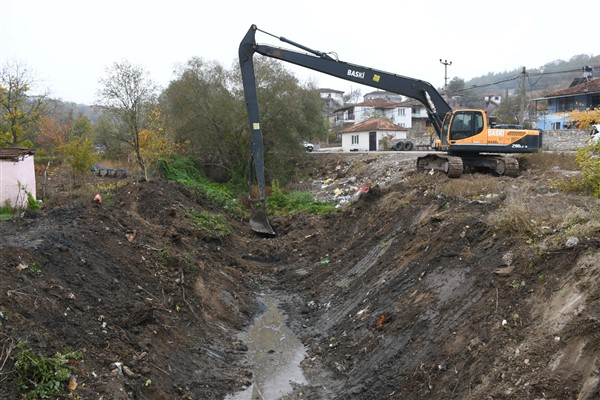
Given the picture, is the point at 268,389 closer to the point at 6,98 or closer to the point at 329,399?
Answer: the point at 329,399

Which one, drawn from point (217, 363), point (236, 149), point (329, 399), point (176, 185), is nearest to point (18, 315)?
point (217, 363)

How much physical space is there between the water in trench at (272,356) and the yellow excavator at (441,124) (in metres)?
7.14

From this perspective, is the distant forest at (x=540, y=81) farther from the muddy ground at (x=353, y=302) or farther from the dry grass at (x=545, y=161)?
the muddy ground at (x=353, y=302)

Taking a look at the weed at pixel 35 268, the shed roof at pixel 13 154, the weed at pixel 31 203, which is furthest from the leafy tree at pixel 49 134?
the weed at pixel 35 268

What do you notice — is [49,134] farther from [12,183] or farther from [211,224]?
[211,224]

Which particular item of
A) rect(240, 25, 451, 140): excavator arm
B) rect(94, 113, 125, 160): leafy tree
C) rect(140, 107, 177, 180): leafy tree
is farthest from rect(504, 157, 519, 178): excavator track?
rect(94, 113, 125, 160): leafy tree

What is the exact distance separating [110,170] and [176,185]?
527 inches

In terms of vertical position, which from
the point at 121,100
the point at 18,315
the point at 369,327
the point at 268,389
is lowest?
the point at 268,389

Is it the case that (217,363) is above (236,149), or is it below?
below

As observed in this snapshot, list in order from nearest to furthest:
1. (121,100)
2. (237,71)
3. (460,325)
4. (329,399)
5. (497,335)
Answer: (497,335)
(460,325)
(329,399)
(121,100)
(237,71)

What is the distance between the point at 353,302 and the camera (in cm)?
1088

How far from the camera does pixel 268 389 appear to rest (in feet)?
27.1

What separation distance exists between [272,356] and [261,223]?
30.7 ft

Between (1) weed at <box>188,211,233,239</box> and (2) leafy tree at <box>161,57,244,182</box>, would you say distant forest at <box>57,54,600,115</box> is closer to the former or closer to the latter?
(2) leafy tree at <box>161,57,244,182</box>
